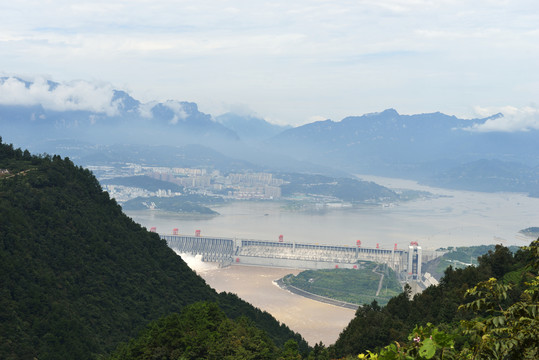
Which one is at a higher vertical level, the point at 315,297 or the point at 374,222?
the point at 374,222

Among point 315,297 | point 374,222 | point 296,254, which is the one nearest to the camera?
point 315,297

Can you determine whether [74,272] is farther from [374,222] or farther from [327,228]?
[374,222]

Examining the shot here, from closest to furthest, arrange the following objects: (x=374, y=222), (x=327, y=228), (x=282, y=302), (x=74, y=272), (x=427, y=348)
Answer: (x=427, y=348), (x=74, y=272), (x=282, y=302), (x=327, y=228), (x=374, y=222)

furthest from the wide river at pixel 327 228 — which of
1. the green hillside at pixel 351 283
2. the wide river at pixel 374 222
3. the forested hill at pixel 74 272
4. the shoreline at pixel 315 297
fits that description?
the forested hill at pixel 74 272

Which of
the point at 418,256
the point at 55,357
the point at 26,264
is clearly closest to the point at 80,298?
the point at 26,264

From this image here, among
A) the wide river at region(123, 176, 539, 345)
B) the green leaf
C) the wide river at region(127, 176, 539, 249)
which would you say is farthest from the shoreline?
the green leaf

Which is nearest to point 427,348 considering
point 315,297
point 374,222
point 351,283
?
point 315,297

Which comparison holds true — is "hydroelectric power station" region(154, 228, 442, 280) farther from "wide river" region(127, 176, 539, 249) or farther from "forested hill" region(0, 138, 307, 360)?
"forested hill" region(0, 138, 307, 360)
